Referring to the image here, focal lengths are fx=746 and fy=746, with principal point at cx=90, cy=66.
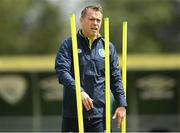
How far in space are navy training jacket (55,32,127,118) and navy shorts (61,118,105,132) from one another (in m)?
0.05

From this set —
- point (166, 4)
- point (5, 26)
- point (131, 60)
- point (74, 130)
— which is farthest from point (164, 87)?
point (166, 4)

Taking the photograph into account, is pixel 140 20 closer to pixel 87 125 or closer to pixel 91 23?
pixel 87 125

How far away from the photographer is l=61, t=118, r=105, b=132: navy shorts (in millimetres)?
7121

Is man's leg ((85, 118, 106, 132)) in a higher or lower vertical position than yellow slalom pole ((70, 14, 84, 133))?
lower

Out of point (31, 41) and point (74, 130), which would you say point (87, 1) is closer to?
point (31, 41)

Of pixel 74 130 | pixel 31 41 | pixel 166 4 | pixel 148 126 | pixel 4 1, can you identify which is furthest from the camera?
pixel 166 4

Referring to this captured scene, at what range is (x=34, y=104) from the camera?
2612cm

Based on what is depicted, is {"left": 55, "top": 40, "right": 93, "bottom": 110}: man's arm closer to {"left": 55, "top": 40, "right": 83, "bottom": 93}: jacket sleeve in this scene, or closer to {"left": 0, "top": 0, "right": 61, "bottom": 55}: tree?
{"left": 55, "top": 40, "right": 83, "bottom": 93}: jacket sleeve

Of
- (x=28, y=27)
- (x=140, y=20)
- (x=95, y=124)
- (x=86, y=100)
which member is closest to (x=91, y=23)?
(x=86, y=100)

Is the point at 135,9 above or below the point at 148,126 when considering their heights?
above

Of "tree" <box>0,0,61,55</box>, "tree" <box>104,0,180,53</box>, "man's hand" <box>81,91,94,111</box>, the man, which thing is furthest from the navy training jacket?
"tree" <box>104,0,180,53</box>

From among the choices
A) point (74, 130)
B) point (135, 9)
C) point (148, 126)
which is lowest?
point (148, 126)

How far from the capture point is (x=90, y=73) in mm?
7023

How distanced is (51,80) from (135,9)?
87.0 ft
